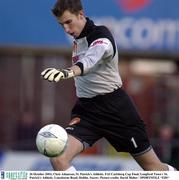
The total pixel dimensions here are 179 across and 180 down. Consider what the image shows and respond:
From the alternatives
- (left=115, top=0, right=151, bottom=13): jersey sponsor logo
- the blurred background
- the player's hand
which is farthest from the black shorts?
(left=115, top=0, right=151, bottom=13): jersey sponsor logo

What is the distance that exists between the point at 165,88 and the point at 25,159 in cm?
360

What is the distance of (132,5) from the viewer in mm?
17391

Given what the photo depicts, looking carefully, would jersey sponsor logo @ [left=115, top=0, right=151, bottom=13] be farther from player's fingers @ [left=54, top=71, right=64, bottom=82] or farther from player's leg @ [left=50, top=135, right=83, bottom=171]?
player's fingers @ [left=54, top=71, right=64, bottom=82]

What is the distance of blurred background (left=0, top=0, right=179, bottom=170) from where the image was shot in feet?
56.9

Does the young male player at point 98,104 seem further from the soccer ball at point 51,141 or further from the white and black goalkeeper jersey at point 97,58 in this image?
the soccer ball at point 51,141

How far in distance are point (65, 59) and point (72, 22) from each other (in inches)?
346

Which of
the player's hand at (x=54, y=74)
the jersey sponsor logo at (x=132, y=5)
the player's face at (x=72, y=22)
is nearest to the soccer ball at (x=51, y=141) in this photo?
the player's hand at (x=54, y=74)

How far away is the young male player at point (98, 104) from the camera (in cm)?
876

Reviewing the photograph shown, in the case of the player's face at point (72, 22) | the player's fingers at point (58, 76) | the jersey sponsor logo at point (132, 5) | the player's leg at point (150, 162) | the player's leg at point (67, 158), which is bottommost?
the player's leg at point (150, 162)

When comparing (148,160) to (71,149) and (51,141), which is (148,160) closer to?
(71,149)

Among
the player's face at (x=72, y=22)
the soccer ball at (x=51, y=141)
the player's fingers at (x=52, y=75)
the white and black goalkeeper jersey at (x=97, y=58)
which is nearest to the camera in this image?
the player's fingers at (x=52, y=75)

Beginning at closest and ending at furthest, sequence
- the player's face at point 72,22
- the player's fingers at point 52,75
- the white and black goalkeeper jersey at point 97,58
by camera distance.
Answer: the player's fingers at point 52,75 < the white and black goalkeeper jersey at point 97,58 < the player's face at point 72,22

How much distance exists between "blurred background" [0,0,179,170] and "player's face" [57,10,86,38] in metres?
8.36

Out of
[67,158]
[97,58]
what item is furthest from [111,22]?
[97,58]
